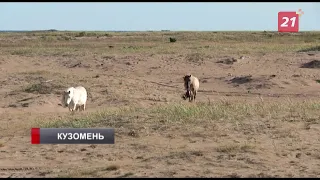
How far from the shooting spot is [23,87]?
76.5 feet

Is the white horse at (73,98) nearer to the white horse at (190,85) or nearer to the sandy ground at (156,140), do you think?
the sandy ground at (156,140)

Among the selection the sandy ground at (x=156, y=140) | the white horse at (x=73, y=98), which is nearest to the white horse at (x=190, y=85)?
the sandy ground at (x=156, y=140)

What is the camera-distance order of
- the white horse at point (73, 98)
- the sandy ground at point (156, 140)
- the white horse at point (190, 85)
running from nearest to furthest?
the sandy ground at point (156, 140) → the white horse at point (73, 98) → the white horse at point (190, 85)

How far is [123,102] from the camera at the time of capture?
20375 millimetres

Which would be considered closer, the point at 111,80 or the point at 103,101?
the point at 103,101

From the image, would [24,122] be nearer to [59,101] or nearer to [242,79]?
[59,101]

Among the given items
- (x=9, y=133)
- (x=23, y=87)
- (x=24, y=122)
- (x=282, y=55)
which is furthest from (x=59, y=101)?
(x=282, y=55)

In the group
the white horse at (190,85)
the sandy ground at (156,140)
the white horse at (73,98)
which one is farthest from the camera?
the white horse at (190,85)

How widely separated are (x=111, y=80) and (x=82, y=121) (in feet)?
38.2

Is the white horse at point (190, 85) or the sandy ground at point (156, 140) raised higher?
the white horse at point (190, 85)

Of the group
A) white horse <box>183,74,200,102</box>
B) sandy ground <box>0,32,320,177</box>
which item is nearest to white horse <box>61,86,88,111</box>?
sandy ground <box>0,32,320,177</box>

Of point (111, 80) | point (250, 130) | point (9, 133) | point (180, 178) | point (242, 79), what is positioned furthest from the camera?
point (242, 79)

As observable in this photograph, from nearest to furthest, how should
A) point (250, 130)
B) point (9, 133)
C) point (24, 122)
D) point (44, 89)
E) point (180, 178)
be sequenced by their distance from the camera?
point (180, 178)
point (250, 130)
point (9, 133)
point (24, 122)
point (44, 89)

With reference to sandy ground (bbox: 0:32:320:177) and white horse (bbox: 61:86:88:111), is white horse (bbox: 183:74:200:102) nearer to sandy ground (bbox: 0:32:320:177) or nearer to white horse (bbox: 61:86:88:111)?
sandy ground (bbox: 0:32:320:177)
